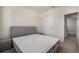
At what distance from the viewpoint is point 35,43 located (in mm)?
1150

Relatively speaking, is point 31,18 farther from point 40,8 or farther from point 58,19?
point 58,19

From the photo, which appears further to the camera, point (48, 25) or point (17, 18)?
point (48, 25)

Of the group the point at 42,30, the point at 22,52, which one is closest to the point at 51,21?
the point at 42,30

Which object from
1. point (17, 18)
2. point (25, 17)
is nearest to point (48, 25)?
point (25, 17)

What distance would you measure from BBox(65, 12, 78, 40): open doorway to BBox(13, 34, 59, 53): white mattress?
23cm

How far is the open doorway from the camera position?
1.16 metres

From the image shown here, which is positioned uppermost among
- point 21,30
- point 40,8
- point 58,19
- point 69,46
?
point 40,8

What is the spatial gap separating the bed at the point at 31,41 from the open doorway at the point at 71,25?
22cm

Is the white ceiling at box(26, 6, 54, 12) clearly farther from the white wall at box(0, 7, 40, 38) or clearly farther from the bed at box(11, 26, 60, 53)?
the bed at box(11, 26, 60, 53)

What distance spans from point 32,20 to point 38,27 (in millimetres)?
159

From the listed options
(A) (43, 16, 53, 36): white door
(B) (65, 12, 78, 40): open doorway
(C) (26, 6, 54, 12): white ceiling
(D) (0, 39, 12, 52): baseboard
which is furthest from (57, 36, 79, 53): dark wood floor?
(D) (0, 39, 12, 52): baseboard

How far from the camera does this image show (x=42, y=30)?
125cm

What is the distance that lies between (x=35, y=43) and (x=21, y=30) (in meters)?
0.32

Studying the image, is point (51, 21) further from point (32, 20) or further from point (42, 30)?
point (32, 20)
